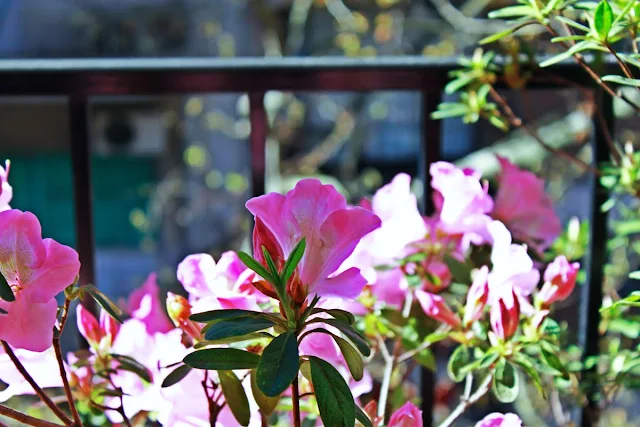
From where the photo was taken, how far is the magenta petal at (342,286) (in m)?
0.54

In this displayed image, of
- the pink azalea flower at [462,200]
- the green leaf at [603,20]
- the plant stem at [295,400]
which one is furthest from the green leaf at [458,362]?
the green leaf at [603,20]

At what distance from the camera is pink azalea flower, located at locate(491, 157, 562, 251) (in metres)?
0.89

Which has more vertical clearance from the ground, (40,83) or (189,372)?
(40,83)

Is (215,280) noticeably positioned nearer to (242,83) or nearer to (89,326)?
(89,326)

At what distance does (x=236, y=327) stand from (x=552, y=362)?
1.11 feet

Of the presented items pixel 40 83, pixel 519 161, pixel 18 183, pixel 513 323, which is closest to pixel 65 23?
pixel 18 183

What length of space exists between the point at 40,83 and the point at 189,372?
0.48 meters

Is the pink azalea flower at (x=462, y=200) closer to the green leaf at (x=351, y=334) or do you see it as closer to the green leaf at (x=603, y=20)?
the green leaf at (x=603, y=20)

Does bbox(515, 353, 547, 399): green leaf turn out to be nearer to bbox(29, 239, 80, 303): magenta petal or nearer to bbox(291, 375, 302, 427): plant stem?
bbox(291, 375, 302, 427): plant stem

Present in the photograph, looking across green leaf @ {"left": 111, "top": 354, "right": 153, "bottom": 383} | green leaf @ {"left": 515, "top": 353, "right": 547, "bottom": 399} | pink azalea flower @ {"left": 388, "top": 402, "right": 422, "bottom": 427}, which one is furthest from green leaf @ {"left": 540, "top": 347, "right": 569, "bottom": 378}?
green leaf @ {"left": 111, "top": 354, "right": 153, "bottom": 383}

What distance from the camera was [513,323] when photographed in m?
0.67

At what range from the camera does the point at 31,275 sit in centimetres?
54

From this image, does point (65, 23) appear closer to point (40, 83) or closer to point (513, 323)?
point (40, 83)

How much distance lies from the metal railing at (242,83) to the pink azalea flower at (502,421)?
288 millimetres
